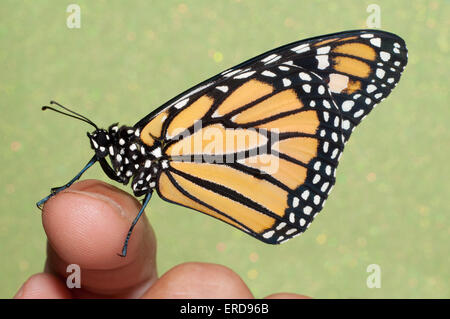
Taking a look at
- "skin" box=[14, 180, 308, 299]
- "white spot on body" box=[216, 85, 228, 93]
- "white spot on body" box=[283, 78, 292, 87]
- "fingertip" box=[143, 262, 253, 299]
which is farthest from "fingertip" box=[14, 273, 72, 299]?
"white spot on body" box=[283, 78, 292, 87]

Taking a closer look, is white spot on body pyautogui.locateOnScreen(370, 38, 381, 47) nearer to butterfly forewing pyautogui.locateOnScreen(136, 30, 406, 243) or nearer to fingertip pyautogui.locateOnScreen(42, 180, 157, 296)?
butterfly forewing pyautogui.locateOnScreen(136, 30, 406, 243)

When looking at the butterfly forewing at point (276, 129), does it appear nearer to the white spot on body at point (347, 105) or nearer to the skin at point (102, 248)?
the white spot on body at point (347, 105)

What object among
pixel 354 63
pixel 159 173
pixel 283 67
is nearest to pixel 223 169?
pixel 159 173

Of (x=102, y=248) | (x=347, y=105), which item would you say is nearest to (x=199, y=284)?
(x=102, y=248)

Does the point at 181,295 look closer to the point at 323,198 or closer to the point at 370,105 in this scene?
the point at 323,198

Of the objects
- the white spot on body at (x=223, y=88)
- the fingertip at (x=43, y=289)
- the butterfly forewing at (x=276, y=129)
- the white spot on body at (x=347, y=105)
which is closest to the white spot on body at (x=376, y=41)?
the butterfly forewing at (x=276, y=129)

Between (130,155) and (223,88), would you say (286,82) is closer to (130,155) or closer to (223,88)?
(223,88)

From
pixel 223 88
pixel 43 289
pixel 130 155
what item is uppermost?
pixel 223 88
